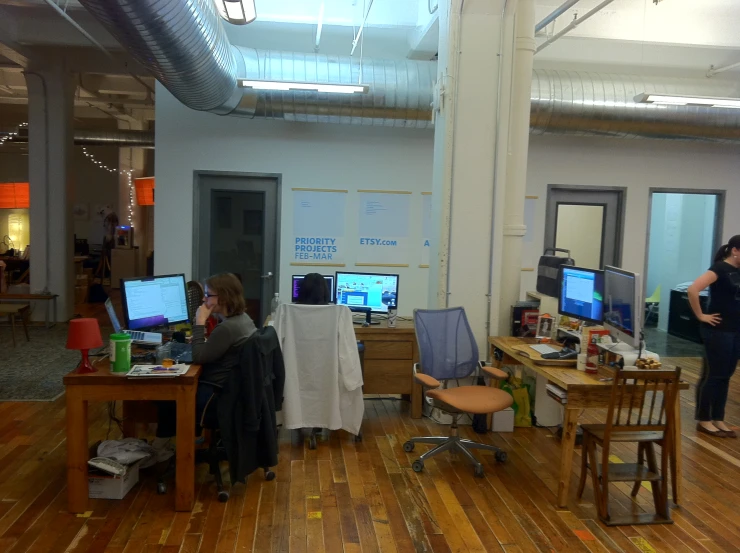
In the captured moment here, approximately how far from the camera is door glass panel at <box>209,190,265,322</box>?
263 inches

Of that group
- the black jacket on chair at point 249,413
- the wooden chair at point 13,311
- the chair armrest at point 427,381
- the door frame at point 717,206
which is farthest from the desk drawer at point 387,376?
the wooden chair at point 13,311

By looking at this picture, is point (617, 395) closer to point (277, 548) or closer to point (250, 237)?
point (277, 548)

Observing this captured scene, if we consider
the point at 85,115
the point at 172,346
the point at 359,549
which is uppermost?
the point at 85,115

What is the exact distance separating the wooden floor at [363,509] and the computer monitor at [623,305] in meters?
0.93

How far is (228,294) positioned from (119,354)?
632 millimetres

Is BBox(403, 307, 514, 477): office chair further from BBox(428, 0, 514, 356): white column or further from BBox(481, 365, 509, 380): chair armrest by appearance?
BBox(428, 0, 514, 356): white column

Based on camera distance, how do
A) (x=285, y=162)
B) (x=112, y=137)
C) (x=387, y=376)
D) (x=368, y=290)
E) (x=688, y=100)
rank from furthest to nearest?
1. (x=112, y=137)
2. (x=285, y=162)
3. (x=688, y=100)
4. (x=368, y=290)
5. (x=387, y=376)

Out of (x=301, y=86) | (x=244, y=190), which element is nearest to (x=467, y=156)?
(x=301, y=86)

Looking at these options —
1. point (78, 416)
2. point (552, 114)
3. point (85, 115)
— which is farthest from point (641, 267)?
point (85, 115)

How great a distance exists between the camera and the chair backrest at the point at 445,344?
13.4ft

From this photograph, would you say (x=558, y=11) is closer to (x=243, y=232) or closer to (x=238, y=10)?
(x=238, y=10)

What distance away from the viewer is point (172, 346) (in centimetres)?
377

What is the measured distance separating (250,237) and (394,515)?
4019mm

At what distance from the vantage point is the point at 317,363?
13.8 feet
